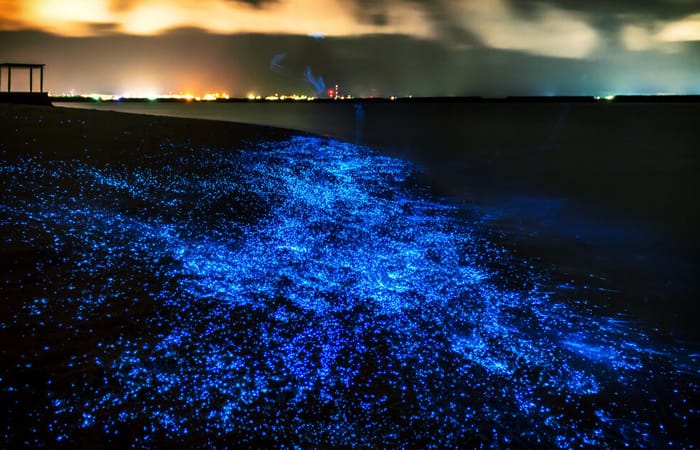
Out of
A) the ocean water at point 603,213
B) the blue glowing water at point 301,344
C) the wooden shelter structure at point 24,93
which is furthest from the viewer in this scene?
the wooden shelter structure at point 24,93

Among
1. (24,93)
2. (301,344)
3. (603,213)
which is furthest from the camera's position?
(24,93)

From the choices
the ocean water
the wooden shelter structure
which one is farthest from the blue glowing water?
the wooden shelter structure

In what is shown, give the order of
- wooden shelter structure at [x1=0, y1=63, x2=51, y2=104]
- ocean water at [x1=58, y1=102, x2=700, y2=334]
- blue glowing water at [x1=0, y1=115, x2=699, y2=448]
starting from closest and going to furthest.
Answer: blue glowing water at [x1=0, y1=115, x2=699, y2=448] → ocean water at [x1=58, y1=102, x2=700, y2=334] → wooden shelter structure at [x1=0, y1=63, x2=51, y2=104]

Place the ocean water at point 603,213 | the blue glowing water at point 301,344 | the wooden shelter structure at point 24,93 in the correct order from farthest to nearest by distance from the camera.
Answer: the wooden shelter structure at point 24,93, the ocean water at point 603,213, the blue glowing water at point 301,344

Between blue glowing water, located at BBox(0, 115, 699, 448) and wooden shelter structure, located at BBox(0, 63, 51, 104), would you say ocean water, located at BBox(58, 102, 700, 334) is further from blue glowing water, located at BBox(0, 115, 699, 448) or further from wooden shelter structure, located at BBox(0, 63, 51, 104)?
wooden shelter structure, located at BBox(0, 63, 51, 104)

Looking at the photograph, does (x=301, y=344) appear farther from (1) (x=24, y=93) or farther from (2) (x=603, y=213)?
(1) (x=24, y=93)

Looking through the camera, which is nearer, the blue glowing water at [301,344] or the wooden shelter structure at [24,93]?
the blue glowing water at [301,344]

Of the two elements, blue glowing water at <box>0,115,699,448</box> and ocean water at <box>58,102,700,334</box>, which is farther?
ocean water at <box>58,102,700,334</box>

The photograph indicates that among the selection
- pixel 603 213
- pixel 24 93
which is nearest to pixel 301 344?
pixel 603 213

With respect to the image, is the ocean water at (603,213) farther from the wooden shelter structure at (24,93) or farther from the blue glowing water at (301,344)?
the wooden shelter structure at (24,93)

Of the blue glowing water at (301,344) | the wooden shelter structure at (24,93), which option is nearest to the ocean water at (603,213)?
the blue glowing water at (301,344)
